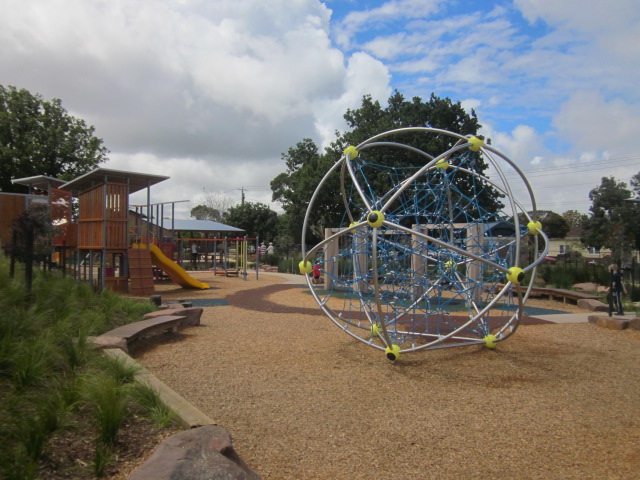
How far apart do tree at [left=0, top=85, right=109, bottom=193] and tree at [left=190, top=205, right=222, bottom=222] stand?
107ft

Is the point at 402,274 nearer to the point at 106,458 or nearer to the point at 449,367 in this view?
the point at 449,367

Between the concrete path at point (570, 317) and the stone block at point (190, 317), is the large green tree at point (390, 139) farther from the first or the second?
the stone block at point (190, 317)

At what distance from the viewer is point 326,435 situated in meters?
4.50

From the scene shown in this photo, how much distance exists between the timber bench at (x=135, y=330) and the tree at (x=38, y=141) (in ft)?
72.7

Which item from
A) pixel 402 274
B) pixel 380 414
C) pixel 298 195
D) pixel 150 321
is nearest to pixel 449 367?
pixel 402 274

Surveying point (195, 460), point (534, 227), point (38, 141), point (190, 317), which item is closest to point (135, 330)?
point (190, 317)

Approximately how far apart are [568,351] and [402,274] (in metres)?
3.06

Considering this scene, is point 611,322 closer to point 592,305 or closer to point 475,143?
point 592,305

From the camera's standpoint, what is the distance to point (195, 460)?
10.8 feet

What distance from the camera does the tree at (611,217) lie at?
20734 mm

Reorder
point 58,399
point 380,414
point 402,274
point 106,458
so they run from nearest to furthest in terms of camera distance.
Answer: point 106,458
point 58,399
point 380,414
point 402,274

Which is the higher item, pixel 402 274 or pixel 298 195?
pixel 298 195

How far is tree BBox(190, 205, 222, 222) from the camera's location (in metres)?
62.6

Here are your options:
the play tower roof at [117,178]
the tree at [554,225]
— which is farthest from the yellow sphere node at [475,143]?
the tree at [554,225]
